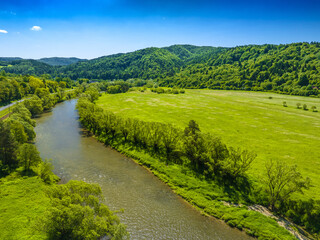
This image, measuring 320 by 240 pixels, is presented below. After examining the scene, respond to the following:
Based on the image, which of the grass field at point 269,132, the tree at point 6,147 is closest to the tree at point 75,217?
the tree at point 6,147

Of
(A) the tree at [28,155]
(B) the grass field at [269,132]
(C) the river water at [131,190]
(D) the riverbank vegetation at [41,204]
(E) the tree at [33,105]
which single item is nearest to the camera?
(D) the riverbank vegetation at [41,204]

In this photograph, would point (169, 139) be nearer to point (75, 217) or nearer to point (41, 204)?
point (41, 204)

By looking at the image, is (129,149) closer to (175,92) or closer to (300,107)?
(300,107)

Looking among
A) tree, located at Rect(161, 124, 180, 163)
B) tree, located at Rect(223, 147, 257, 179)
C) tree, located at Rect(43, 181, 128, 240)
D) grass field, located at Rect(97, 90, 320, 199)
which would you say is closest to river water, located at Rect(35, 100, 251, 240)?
tree, located at Rect(43, 181, 128, 240)

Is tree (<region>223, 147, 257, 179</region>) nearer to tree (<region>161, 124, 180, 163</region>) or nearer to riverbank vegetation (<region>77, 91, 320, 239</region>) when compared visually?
riverbank vegetation (<region>77, 91, 320, 239</region>)

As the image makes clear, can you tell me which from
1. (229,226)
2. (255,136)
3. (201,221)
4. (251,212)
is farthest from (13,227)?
(255,136)

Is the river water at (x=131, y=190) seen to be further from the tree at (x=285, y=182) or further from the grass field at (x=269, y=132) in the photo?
the grass field at (x=269, y=132)
